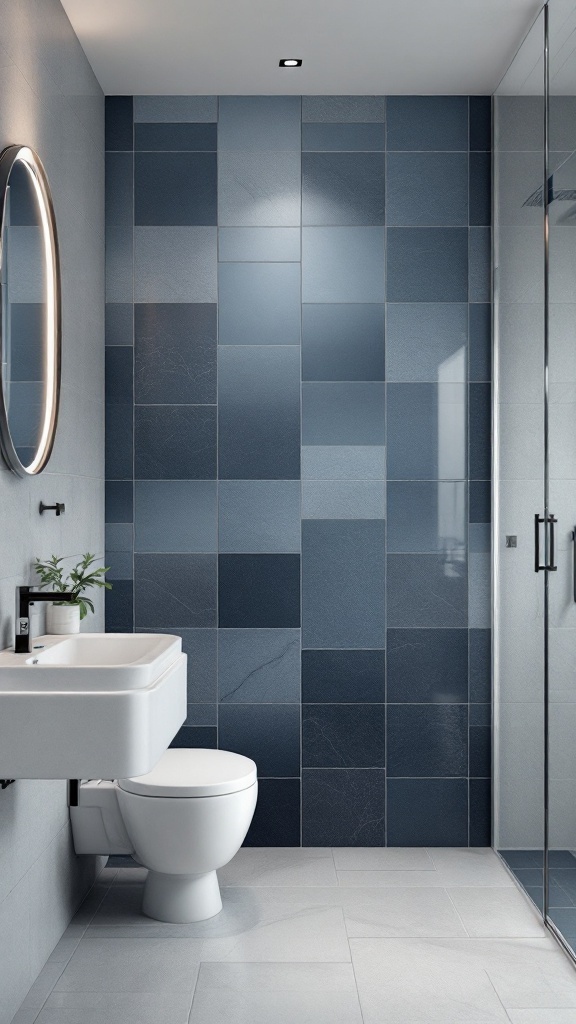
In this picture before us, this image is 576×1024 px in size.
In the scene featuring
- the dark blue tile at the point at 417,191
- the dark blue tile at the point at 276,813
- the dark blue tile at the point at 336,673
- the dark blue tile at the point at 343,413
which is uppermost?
the dark blue tile at the point at 417,191

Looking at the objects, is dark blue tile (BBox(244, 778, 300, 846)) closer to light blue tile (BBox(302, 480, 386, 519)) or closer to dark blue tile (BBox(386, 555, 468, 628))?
dark blue tile (BBox(386, 555, 468, 628))

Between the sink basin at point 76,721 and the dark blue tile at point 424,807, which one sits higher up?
the sink basin at point 76,721

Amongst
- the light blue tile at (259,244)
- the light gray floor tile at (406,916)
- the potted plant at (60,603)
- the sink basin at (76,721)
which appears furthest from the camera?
the light blue tile at (259,244)

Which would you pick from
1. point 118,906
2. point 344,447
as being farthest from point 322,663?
point 118,906

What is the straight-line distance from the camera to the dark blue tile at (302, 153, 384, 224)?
3.29 meters

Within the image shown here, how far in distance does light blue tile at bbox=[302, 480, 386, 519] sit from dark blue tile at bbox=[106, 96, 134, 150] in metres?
1.42

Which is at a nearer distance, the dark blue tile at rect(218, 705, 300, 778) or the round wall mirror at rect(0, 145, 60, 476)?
the round wall mirror at rect(0, 145, 60, 476)

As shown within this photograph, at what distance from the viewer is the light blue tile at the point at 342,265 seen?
10.8 ft

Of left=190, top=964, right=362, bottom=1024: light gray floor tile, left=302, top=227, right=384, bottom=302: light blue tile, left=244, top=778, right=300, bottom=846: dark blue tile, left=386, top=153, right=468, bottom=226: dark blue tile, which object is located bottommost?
left=190, top=964, right=362, bottom=1024: light gray floor tile

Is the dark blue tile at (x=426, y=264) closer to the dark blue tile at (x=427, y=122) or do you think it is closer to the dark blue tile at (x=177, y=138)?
the dark blue tile at (x=427, y=122)

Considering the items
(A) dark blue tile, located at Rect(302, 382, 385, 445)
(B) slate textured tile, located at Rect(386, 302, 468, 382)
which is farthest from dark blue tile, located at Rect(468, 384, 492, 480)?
(A) dark blue tile, located at Rect(302, 382, 385, 445)

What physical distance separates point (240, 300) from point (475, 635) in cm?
151

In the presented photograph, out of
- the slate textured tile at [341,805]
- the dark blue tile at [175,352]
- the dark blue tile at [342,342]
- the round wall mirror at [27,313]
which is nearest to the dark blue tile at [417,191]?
the dark blue tile at [342,342]

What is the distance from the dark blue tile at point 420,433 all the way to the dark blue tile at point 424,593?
318 millimetres
